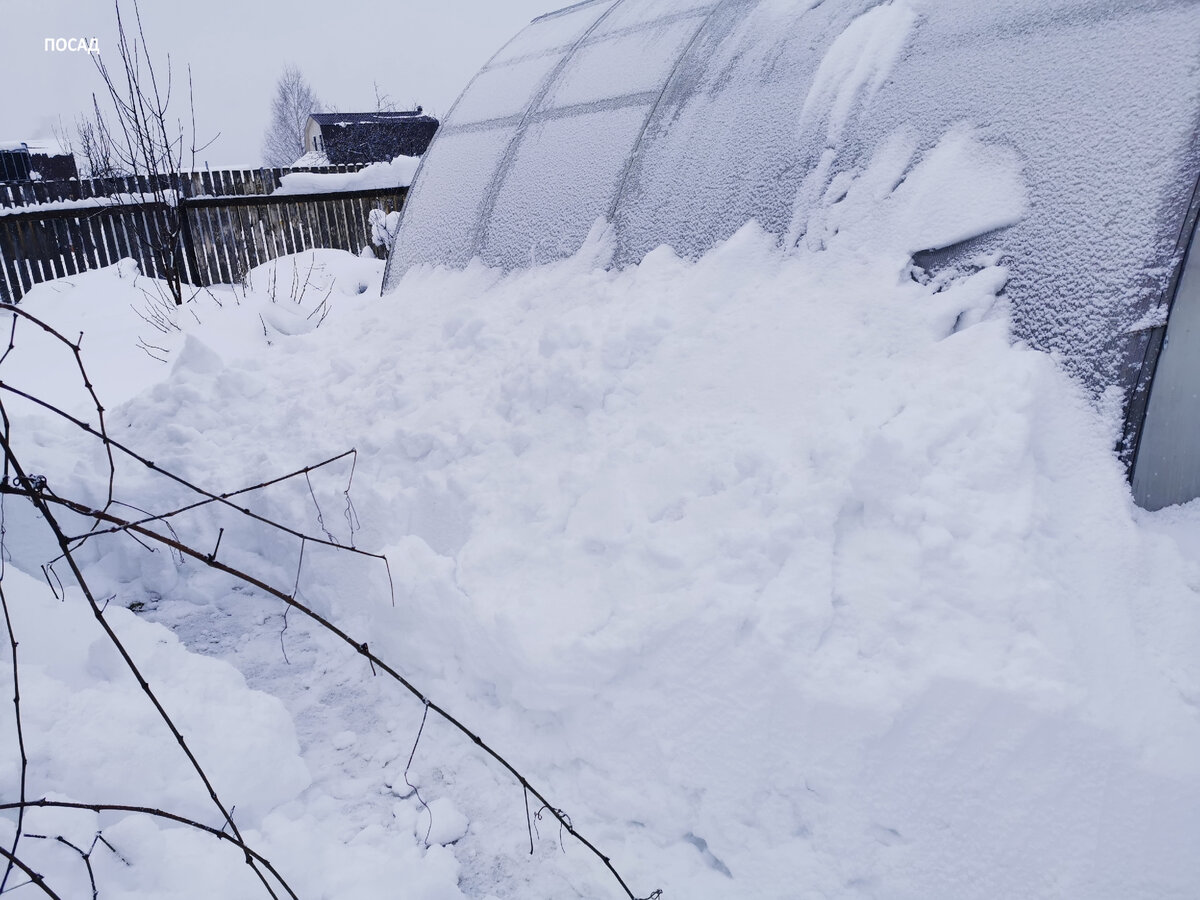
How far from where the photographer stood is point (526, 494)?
3389mm

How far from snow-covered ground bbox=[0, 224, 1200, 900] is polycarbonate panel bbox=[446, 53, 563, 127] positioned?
10.9ft

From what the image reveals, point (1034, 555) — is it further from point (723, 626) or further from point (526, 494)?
point (526, 494)

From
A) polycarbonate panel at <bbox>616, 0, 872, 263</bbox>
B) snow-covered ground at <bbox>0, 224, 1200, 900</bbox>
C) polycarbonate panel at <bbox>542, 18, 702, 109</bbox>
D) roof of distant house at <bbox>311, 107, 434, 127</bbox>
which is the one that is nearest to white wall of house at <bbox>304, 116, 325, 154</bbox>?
roof of distant house at <bbox>311, 107, 434, 127</bbox>

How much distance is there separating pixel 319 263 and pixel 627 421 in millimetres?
8176

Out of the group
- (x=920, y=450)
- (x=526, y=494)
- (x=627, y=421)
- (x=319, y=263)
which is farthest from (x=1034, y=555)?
(x=319, y=263)

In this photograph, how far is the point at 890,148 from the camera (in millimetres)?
3715

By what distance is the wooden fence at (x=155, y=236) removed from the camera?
10.3 meters

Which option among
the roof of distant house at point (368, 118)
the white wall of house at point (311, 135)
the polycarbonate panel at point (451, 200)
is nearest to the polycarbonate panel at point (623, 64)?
the polycarbonate panel at point (451, 200)

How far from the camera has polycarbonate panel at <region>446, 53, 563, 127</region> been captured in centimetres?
638

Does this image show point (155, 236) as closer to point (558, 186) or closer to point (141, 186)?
point (141, 186)

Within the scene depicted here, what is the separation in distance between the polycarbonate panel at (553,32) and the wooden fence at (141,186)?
5.19 metres

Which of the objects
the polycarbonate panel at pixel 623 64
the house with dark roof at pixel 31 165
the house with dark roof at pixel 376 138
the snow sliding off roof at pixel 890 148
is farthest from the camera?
the house with dark roof at pixel 376 138

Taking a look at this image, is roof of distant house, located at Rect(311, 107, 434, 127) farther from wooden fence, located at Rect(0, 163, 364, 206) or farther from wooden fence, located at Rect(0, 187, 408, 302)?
wooden fence, located at Rect(0, 187, 408, 302)

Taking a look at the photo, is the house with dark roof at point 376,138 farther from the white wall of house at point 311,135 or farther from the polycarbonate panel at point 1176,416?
the polycarbonate panel at point 1176,416
